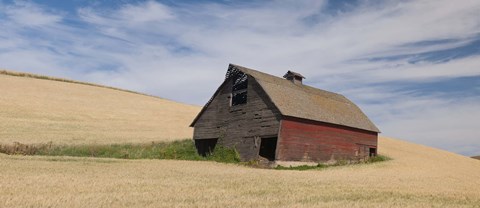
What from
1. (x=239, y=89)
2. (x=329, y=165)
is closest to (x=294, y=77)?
(x=239, y=89)

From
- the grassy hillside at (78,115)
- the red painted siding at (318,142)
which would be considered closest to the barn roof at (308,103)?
the red painted siding at (318,142)

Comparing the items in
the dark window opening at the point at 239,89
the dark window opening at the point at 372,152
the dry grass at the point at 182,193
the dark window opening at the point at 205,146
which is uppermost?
the dark window opening at the point at 239,89

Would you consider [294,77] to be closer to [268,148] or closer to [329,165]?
[268,148]

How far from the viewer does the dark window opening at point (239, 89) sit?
34344mm

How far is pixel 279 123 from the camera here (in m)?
30.6

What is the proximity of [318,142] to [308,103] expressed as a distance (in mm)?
3491

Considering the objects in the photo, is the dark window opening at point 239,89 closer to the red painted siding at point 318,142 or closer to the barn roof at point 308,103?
the barn roof at point 308,103

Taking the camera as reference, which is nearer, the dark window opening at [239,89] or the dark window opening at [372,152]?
the dark window opening at [239,89]

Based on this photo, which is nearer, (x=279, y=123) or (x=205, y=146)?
(x=279, y=123)

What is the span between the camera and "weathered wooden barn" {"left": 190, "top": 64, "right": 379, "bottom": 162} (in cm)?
3123

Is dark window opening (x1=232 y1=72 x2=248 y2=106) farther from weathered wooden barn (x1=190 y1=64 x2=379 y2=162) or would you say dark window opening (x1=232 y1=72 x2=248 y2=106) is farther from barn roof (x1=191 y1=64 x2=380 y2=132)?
barn roof (x1=191 y1=64 x2=380 y2=132)

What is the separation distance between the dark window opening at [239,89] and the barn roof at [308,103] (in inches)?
24.3

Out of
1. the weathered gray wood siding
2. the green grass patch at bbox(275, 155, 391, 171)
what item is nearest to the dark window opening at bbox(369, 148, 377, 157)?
the green grass patch at bbox(275, 155, 391, 171)

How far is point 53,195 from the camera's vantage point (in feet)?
40.0
